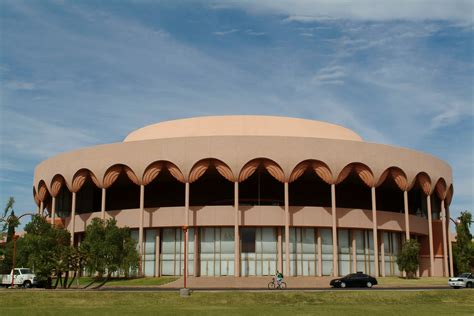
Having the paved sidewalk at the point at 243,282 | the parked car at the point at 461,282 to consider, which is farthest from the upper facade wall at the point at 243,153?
the parked car at the point at 461,282

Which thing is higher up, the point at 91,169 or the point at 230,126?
the point at 230,126

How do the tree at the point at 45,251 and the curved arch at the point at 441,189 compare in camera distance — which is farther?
the curved arch at the point at 441,189

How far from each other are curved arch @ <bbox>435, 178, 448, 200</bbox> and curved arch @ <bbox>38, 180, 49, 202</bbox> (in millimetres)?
44345

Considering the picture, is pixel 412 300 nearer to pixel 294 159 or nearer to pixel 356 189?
pixel 294 159

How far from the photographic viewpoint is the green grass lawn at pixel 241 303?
1382 inches

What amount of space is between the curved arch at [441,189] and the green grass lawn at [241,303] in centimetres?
3140

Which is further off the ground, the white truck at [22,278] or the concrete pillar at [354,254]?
the concrete pillar at [354,254]

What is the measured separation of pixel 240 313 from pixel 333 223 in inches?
1289

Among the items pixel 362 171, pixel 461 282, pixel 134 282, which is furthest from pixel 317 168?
pixel 134 282

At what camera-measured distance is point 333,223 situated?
2569 inches

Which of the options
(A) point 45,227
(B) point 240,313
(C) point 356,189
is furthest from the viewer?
(C) point 356,189

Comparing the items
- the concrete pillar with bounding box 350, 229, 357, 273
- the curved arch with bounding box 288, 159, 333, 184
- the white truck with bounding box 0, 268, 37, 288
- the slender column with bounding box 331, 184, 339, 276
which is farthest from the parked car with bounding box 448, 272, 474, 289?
the white truck with bounding box 0, 268, 37, 288

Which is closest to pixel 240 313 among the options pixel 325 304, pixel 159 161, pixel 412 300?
pixel 325 304

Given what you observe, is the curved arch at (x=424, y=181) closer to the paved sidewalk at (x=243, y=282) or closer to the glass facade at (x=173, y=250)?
the paved sidewalk at (x=243, y=282)
